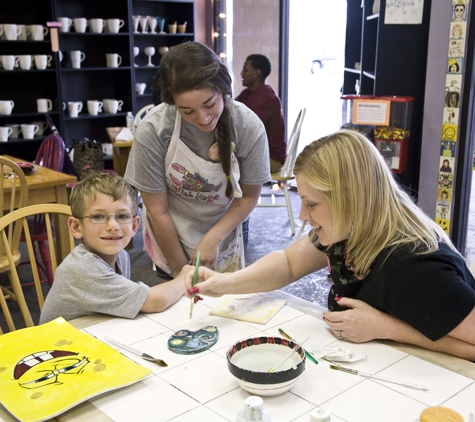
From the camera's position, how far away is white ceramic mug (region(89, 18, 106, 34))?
5258mm

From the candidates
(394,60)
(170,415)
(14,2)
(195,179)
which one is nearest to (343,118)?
(394,60)

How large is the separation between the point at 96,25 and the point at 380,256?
15.5ft

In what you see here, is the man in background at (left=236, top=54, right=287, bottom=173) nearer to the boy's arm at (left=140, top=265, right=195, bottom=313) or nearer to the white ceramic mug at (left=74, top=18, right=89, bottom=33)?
the white ceramic mug at (left=74, top=18, right=89, bottom=33)

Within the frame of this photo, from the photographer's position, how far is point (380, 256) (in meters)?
1.24

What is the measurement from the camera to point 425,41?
290 cm

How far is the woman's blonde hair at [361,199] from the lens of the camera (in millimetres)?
1230

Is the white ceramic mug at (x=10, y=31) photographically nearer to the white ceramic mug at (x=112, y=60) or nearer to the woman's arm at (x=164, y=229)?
the white ceramic mug at (x=112, y=60)

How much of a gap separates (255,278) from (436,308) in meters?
0.51

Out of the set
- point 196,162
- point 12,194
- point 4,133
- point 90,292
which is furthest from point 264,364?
point 4,133

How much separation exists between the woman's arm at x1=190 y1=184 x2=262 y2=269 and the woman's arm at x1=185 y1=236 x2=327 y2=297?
269 millimetres

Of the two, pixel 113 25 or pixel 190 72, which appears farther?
pixel 113 25

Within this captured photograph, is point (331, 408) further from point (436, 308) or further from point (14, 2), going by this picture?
point (14, 2)

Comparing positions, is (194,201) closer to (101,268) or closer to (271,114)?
(101,268)

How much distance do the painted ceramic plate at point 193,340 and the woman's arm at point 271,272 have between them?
0.62 ft
